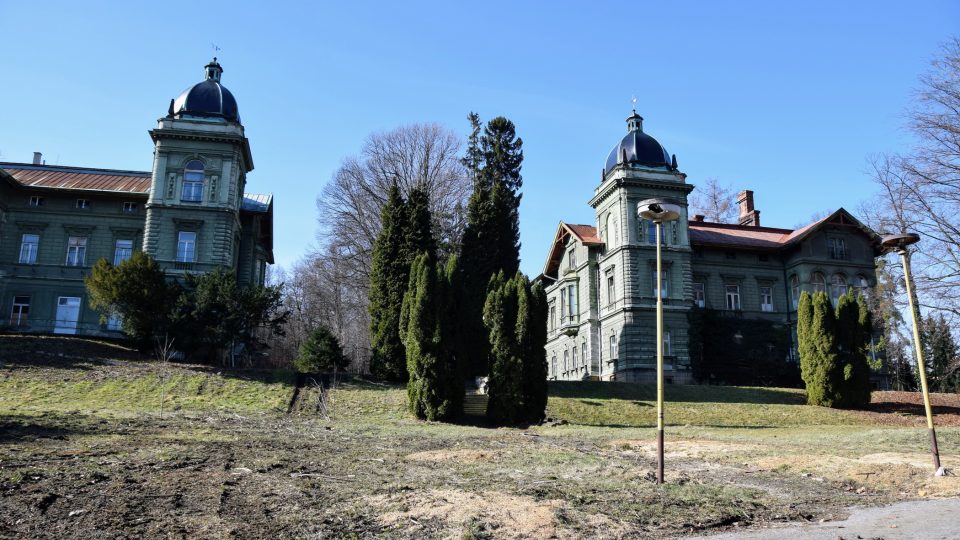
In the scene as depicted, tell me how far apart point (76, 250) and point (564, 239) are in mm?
29802

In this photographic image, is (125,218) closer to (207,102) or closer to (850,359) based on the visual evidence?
(207,102)

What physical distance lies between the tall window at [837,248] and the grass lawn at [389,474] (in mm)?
24909

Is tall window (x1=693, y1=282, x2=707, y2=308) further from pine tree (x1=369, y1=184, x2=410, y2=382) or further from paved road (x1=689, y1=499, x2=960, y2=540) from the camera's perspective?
paved road (x1=689, y1=499, x2=960, y2=540)

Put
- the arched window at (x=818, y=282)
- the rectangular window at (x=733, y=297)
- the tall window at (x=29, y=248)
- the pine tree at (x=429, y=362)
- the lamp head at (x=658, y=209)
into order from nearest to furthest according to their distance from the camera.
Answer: the lamp head at (x=658, y=209)
the pine tree at (x=429, y=362)
the tall window at (x=29, y=248)
the arched window at (x=818, y=282)
the rectangular window at (x=733, y=297)

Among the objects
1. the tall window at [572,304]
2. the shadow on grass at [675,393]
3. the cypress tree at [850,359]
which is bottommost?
the shadow on grass at [675,393]

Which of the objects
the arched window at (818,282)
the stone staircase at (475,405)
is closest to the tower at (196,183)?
the stone staircase at (475,405)

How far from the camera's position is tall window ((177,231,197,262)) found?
3706 centimetres

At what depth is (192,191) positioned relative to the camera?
3794 centimetres

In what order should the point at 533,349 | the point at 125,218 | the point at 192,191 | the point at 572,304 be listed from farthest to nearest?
1. the point at 572,304
2. the point at 125,218
3. the point at 192,191
4. the point at 533,349

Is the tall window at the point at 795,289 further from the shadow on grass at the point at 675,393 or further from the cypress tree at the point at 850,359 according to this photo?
the cypress tree at the point at 850,359

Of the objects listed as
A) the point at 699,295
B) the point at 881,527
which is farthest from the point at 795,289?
the point at 881,527

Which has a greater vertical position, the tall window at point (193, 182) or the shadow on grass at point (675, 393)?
the tall window at point (193, 182)

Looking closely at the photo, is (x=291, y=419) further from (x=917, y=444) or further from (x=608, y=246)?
(x=608, y=246)

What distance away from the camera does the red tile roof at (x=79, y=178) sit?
39312 millimetres
